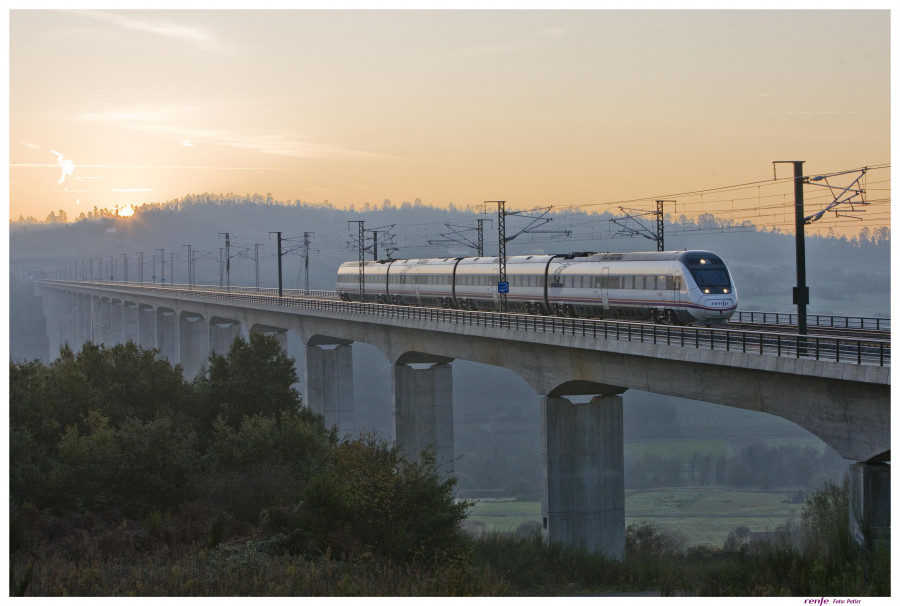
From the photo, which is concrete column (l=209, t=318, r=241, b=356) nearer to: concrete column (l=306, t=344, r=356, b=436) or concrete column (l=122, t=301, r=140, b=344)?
concrete column (l=306, t=344, r=356, b=436)

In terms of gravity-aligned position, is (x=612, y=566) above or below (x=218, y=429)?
below

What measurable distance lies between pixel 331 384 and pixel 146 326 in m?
78.6

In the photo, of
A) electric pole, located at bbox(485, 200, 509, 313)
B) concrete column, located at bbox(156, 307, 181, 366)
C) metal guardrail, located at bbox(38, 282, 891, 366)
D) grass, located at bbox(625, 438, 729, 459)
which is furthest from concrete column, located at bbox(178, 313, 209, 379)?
grass, located at bbox(625, 438, 729, 459)

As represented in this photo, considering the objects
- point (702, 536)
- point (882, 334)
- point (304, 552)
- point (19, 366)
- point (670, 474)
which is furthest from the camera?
point (670, 474)

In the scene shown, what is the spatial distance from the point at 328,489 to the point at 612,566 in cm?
1147

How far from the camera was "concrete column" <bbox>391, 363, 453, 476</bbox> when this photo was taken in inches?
2431

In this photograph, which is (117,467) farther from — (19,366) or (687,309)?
(687,309)

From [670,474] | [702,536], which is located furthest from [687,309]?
[670,474]

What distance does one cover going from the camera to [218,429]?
50312 millimetres

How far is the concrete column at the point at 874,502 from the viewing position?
28.2 m

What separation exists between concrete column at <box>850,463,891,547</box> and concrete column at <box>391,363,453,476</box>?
115ft

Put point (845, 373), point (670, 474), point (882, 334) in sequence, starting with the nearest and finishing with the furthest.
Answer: point (845, 373) < point (882, 334) < point (670, 474)

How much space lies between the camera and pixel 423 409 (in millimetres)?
62188

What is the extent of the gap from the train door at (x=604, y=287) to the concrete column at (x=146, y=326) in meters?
106
